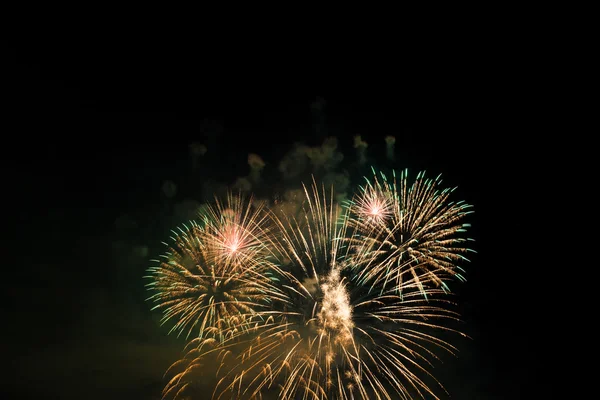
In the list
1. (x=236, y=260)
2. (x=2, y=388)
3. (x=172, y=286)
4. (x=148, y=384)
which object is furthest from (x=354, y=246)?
(x=2, y=388)

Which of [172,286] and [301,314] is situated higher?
[172,286]

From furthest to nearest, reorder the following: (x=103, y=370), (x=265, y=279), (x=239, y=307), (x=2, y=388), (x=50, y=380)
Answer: (x=103, y=370) → (x=50, y=380) → (x=2, y=388) → (x=239, y=307) → (x=265, y=279)

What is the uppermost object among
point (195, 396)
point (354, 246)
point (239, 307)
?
point (354, 246)

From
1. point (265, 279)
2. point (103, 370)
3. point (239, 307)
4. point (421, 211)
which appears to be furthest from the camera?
point (103, 370)

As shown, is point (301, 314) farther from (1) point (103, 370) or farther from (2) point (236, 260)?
(1) point (103, 370)

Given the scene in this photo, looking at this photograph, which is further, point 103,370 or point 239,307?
point 103,370

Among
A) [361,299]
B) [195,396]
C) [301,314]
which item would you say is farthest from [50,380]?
[361,299]
